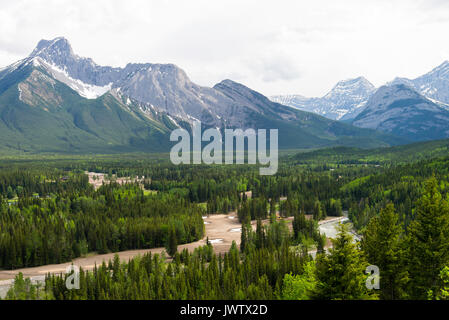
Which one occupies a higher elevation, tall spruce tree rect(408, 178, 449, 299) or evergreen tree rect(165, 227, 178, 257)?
tall spruce tree rect(408, 178, 449, 299)

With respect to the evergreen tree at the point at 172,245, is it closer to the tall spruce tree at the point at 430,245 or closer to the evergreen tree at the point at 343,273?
the tall spruce tree at the point at 430,245

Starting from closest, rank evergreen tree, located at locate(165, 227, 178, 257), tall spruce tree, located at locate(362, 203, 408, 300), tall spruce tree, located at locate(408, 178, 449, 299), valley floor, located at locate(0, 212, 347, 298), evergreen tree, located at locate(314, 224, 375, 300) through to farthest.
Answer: evergreen tree, located at locate(314, 224, 375, 300)
tall spruce tree, located at locate(362, 203, 408, 300)
tall spruce tree, located at locate(408, 178, 449, 299)
valley floor, located at locate(0, 212, 347, 298)
evergreen tree, located at locate(165, 227, 178, 257)

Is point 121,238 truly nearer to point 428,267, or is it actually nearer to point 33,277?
point 33,277

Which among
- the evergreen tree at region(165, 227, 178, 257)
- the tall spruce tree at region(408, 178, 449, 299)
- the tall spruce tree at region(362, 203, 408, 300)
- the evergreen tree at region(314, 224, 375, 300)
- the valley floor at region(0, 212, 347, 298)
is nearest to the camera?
the evergreen tree at region(314, 224, 375, 300)

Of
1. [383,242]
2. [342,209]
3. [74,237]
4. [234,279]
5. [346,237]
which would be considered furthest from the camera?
[342,209]

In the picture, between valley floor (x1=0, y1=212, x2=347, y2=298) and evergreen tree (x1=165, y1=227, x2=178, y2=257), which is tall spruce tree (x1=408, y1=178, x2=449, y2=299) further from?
evergreen tree (x1=165, y1=227, x2=178, y2=257)

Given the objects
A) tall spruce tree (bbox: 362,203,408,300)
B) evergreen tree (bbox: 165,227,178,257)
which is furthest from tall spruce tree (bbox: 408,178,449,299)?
evergreen tree (bbox: 165,227,178,257)

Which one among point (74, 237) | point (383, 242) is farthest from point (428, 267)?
point (74, 237)

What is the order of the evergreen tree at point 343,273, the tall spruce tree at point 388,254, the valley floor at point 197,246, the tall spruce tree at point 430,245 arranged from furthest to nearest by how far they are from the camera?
the valley floor at point 197,246 → the tall spruce tree at point 430,245 → the tall spruce tree at point 388,254 → the evergreen tree at point 343,273

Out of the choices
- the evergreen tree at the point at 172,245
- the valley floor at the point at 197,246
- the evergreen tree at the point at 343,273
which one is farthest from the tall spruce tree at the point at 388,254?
the evergreen tree at the point at 172,245

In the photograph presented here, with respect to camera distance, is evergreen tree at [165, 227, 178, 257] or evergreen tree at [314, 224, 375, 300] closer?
evergreen tree at [314, 224, 375, 300]
